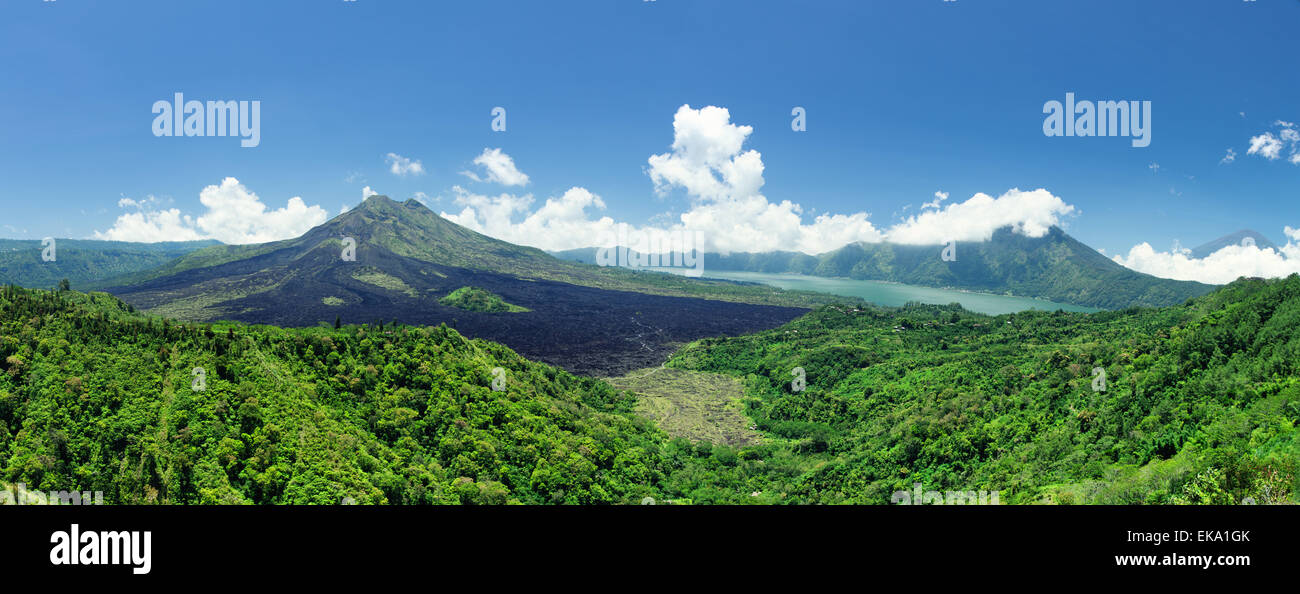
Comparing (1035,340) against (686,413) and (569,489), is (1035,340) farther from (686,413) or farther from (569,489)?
(569,489)

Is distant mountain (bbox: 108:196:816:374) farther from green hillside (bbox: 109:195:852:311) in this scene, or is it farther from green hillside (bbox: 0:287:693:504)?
green hillside (bbox: 0:287:693:504)

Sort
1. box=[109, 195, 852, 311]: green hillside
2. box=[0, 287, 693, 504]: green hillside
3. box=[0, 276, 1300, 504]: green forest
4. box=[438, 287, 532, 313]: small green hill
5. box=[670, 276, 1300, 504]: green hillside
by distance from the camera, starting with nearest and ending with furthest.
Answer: box=[670, 276, 1300, 504]: green hillside
box=[0, 276, 1300, 504]: green forest
box=[0, 287, 693, 504]: green hillside
box=[438, 287, 532, 313]: small green hill
box=[109, 195, 852, 311]: green hillside

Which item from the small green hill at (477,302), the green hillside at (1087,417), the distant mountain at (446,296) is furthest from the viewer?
the small green hill at (477,302)

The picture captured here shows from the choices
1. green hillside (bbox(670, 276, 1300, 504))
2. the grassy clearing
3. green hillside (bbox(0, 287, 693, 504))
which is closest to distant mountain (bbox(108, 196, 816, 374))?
the grassy clearing

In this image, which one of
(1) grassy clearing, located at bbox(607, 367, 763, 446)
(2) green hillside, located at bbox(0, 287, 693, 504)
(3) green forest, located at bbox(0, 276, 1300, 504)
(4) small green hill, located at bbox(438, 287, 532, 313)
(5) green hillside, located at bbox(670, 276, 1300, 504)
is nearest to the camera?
(5) green hillside, located at bbox(670, 276, 1300, 504)

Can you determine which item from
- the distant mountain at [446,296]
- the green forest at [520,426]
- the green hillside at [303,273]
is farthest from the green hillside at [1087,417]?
the green hillside at [303,273]

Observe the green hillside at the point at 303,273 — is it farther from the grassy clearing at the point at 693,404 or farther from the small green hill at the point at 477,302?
the grassy clearing at the point at 693,404
